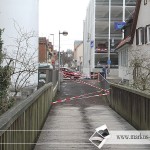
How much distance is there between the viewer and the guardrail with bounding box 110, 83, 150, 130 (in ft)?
33.4

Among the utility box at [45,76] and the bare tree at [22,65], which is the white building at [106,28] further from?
the utility box at [45,76]

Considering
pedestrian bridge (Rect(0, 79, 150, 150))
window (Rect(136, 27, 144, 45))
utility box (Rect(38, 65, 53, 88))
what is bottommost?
pedestrian bridge (Rect(0, 79, 150, 150))

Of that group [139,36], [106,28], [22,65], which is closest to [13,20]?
[139,36]

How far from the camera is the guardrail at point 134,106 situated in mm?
10172

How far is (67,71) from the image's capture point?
5547cm

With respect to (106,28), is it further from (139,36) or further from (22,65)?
(22,65)

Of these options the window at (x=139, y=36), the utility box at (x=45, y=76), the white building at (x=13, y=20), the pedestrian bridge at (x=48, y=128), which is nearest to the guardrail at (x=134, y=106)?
the pedestrian bridge at (x=48, y=128)

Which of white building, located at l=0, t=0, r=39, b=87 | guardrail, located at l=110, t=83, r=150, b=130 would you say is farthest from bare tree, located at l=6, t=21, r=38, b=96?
guardrail, located at l=110, t=83, r=150, b=130

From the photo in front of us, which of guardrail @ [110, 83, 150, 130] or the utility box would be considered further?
the utility box

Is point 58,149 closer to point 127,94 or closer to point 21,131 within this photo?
point 21,131

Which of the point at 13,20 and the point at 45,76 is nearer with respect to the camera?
the point at 45,76

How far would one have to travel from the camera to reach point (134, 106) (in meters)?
12.1

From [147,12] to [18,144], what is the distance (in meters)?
26.0

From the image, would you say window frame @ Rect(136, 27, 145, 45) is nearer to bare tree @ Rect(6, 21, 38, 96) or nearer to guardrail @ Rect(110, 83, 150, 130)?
bare tree @ Rect(6, 21, 38, 96)
